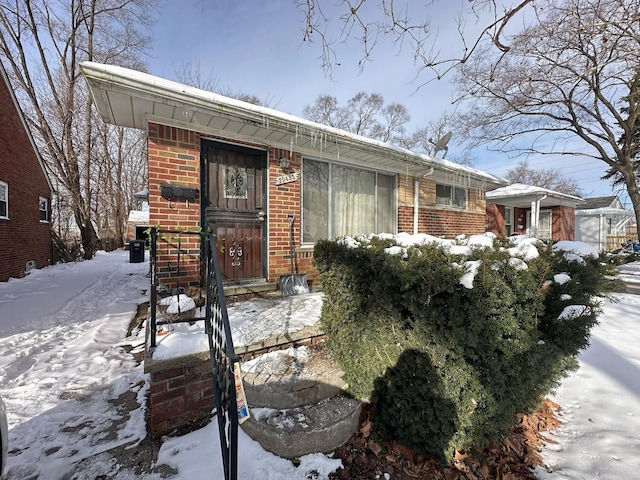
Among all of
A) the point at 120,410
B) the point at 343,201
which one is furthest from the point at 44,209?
the point at 120,410

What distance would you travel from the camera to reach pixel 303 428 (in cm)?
185

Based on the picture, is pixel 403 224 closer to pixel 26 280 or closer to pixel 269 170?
pixel 269 170

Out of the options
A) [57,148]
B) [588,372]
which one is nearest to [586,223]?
[588,372]

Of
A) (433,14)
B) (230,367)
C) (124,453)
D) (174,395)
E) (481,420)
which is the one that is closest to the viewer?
(230,367)

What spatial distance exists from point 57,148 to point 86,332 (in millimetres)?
13175

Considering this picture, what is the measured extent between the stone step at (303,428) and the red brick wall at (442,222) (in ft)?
15.1

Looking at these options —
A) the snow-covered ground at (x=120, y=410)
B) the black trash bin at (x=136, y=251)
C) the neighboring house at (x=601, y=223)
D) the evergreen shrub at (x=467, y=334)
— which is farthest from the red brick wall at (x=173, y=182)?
the neighboring house at (x=601, y=223)

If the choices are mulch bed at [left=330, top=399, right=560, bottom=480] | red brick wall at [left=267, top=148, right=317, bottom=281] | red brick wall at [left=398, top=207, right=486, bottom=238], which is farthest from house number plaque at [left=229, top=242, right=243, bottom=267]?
red brick wall at [left=398, top=207, right=486, bottom=238]

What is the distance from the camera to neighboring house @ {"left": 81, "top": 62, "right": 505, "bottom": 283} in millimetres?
3254

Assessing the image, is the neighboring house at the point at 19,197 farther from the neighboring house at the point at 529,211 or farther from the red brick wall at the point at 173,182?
the neighboring house at the point at 529,211

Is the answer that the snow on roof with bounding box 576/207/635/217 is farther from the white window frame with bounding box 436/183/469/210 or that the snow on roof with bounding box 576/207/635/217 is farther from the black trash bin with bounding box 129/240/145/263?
the black trash bin with bounding box 129/240/145/263

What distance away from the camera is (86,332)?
3.97 m

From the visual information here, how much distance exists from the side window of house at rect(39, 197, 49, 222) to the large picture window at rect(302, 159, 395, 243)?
41.4 feet

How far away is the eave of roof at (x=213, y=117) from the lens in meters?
2.83
